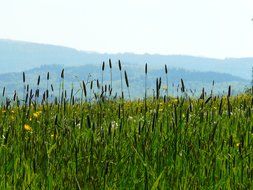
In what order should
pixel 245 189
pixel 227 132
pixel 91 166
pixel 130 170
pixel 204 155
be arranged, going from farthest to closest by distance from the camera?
pixel 227 132 < pixel 204 155 < pixel 130 170 < pixel 91 166 < pixel 245 189

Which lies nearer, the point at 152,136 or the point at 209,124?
the point at 152,136

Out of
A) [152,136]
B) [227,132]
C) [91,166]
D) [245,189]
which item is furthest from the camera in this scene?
[227,132]

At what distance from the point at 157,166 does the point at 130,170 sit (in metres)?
0.23

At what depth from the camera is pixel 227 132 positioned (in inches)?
217

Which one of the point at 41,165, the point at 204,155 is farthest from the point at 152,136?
the point at 41,165

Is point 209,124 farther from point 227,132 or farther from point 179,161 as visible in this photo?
point 179,161

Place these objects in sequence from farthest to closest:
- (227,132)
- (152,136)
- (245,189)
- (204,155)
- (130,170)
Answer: (227,132) < (152,136) < (204,155) < (130,170) < (245,189)

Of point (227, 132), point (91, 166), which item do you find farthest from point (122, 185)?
point (227, 132)

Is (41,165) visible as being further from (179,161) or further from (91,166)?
(179,161)

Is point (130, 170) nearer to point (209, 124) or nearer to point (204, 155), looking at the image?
point (204, 155)

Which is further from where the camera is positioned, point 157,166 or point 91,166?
point 157,166

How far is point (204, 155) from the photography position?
4.36m

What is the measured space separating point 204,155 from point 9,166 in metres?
1.73

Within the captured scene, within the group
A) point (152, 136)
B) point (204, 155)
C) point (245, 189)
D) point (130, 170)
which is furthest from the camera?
point (152, 136)
